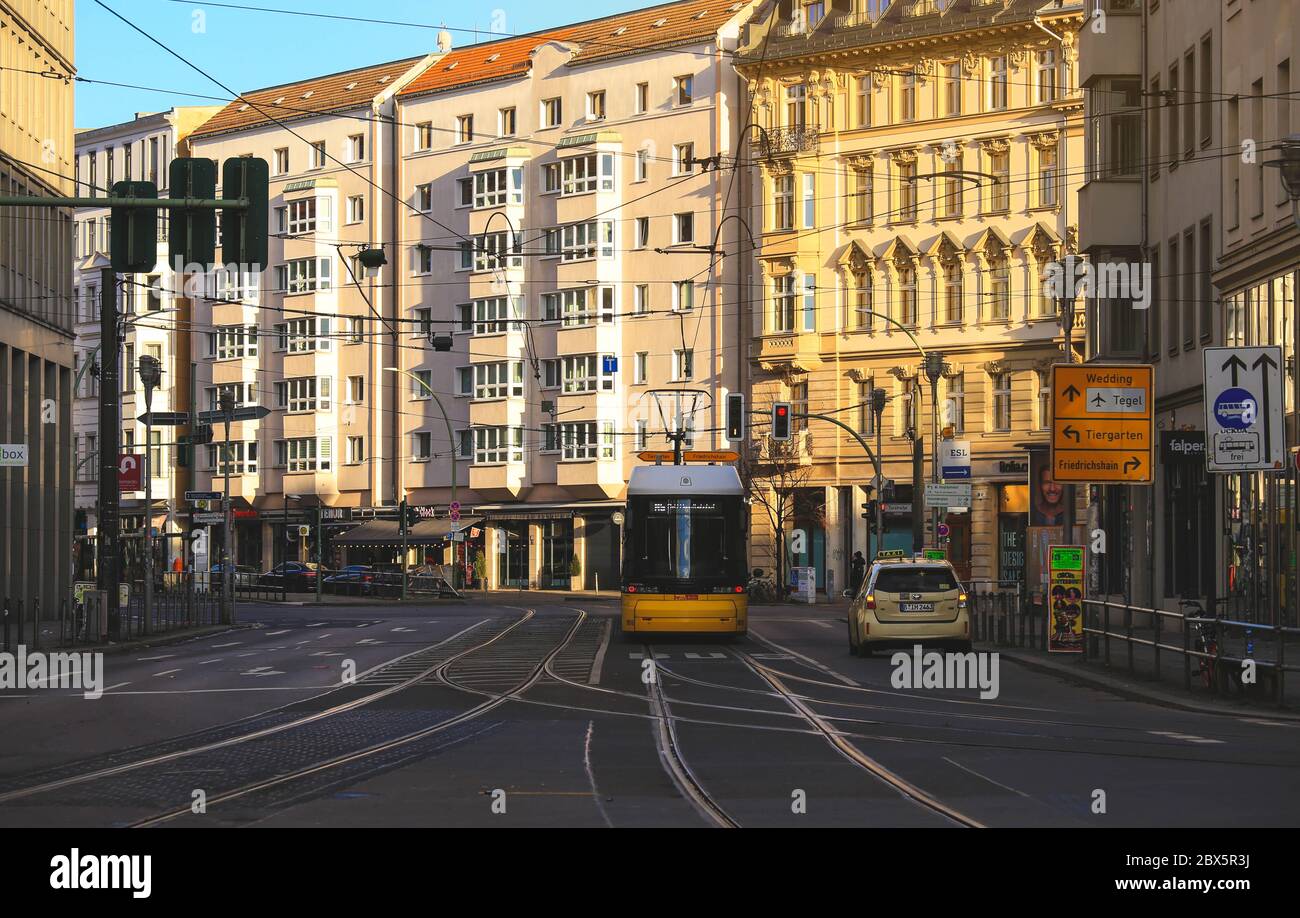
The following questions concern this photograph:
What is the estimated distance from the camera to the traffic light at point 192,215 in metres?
21.4

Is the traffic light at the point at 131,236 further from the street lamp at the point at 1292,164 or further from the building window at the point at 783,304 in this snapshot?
the building window at the point at 783,304

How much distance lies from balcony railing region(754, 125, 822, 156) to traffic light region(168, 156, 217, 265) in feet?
168

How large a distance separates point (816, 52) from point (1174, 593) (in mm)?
34441

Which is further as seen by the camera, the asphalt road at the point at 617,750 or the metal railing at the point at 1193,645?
the metal railing at the point at 1193,645

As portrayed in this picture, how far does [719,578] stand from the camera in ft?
117

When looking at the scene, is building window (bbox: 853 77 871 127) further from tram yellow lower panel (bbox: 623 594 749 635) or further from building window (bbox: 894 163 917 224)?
tram yellow lower panel (bbox: 623 594 749 635)

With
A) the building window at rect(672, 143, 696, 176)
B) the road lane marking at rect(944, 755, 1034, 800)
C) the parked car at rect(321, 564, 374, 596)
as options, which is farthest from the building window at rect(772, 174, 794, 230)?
the road lane marking at rect(944, 755, 1034, 800)

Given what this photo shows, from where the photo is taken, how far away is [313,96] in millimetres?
91312

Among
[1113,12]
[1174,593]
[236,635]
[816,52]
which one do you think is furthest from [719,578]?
[816,52]

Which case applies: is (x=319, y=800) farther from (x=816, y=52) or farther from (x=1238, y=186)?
(x=816, y=52)

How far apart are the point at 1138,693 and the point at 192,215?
39.2 feet

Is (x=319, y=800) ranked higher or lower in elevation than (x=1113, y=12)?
lower

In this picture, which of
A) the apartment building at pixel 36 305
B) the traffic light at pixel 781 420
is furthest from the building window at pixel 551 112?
the traffic light at pixel 781 420
